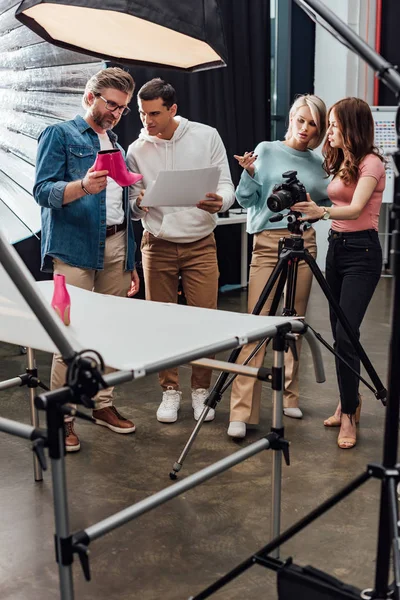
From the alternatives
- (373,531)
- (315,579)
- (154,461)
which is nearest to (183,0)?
(315,579)

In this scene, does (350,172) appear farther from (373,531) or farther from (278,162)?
(373,531)

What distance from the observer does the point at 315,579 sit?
4.69 feet

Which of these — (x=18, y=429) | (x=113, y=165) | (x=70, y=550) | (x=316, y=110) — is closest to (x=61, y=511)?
(x=70, y=550)

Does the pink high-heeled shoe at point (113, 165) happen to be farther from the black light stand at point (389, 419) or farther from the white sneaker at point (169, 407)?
the black light stand at point (389, 419)

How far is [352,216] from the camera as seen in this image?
103 inches

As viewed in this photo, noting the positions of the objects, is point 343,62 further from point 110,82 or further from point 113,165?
point 113,165

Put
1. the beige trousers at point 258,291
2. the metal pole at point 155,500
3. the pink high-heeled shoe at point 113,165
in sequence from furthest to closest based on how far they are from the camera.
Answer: the beige trousers at point 258,291, the pink high-heeled shoe at point 113,165, the metal pole at point 155,500

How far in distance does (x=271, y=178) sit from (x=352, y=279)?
51 cm

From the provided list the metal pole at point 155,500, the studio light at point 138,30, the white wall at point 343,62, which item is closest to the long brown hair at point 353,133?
the studio light at point 138,30

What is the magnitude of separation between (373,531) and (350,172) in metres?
1.28

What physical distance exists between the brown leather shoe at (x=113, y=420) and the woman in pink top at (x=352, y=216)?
85 cm

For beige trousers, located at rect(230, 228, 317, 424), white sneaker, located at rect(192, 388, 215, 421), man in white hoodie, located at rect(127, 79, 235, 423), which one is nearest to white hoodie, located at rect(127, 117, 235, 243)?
man in white hoodie, located at rect(127, 79, 235, 423)

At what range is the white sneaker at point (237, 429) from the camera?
2.84 m

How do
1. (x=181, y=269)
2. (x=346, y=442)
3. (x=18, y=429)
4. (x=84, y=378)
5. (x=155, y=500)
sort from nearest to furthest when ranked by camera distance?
(x=84, y=378), (x=18, y=429), (x=155, y=500), (x=346, y=442), (x=181, y=269)
